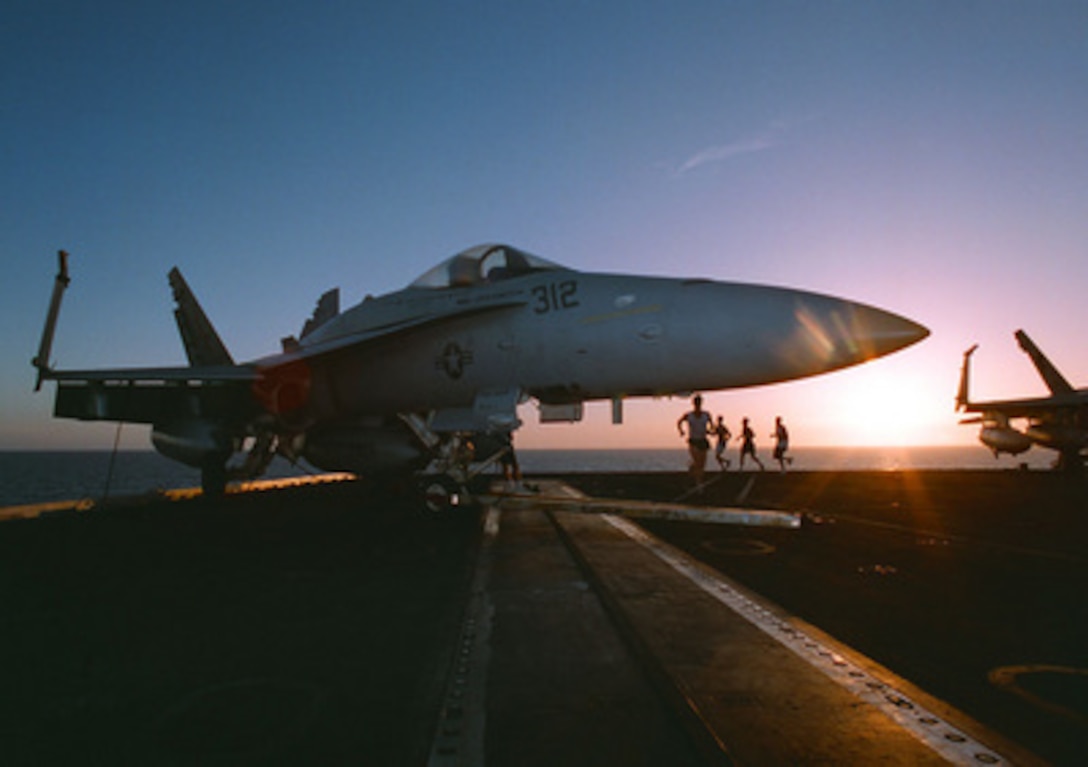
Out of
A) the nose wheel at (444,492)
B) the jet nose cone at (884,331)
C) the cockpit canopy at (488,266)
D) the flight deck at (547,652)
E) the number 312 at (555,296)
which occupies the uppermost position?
the cockpit canopy at (488,266)

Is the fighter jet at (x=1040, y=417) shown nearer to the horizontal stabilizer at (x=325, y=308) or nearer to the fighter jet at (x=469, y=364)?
the fighter jet at (x=469, y=364)

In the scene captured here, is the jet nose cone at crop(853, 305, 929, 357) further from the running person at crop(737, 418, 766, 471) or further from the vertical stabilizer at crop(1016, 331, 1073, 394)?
the vertical stabilizer at crop(1016, 331, 1073, 394)

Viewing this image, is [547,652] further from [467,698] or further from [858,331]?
[858,331]

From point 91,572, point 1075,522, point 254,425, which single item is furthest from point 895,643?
point 254,425

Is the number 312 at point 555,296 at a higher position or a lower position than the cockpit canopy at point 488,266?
lower

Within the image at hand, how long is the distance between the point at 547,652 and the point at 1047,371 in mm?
32031

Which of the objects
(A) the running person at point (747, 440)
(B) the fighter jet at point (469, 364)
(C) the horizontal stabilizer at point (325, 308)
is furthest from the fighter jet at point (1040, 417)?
(C) the horizontal stabilizer at point (325, 308)

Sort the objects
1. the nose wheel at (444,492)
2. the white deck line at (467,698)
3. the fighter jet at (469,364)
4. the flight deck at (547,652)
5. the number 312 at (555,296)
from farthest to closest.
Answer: the nose wheel at (444,492), the number 312 at (555,296), the fighter jet at (469,364), the flight deck at (547,652), the white deck line at (467,698)

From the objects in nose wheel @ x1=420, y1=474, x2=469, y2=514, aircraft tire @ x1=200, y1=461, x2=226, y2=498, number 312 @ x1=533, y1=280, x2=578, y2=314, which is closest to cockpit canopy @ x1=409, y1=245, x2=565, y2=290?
number 312 @ x1=533, y1=280, x2=578, y2=314

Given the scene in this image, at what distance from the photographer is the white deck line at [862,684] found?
1987 millimetres

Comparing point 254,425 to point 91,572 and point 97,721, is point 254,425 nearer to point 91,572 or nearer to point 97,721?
point 91,572

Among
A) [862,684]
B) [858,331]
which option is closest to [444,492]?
[858,331]

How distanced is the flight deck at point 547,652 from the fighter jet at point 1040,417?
20.7 metres

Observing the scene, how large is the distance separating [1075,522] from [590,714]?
976cm
